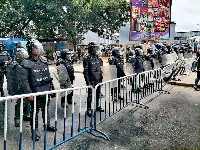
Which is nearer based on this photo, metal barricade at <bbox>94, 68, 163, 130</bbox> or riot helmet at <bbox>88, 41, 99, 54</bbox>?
riot helmet at <bbox>88, 41, 99, 54</bbox>

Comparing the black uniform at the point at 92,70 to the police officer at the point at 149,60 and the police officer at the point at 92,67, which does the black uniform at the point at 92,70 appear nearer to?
the police officer at the point at 92,67

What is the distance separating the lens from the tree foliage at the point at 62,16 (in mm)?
22781

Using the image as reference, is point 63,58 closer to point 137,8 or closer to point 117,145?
point 117,145

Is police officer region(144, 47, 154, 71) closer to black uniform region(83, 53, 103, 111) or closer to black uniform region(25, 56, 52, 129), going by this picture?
black uniform region(83, 53, 103, 111)

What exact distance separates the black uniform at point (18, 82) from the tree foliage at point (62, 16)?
717 inches

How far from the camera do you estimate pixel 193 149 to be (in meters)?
3.51

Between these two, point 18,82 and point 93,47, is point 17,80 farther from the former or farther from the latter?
point 93,47

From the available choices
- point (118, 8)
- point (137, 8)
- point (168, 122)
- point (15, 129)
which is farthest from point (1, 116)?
point (118, 8)

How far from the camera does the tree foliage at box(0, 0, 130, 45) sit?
897 inches

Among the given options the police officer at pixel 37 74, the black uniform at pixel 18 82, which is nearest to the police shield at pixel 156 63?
the black uniform at pixel 18 82

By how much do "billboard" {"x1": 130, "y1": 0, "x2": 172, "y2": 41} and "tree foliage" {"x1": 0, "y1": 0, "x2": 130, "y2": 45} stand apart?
9.69 metres

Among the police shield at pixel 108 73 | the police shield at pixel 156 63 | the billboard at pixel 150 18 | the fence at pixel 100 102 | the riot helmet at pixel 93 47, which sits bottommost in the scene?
the fence at pixel 100 102

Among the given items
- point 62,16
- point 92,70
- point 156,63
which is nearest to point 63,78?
point 92,70

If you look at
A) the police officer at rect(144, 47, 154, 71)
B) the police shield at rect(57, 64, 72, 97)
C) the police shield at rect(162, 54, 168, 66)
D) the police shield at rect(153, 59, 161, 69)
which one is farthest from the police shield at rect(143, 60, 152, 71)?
the police shield at rect(57, 64, 72, 97)
